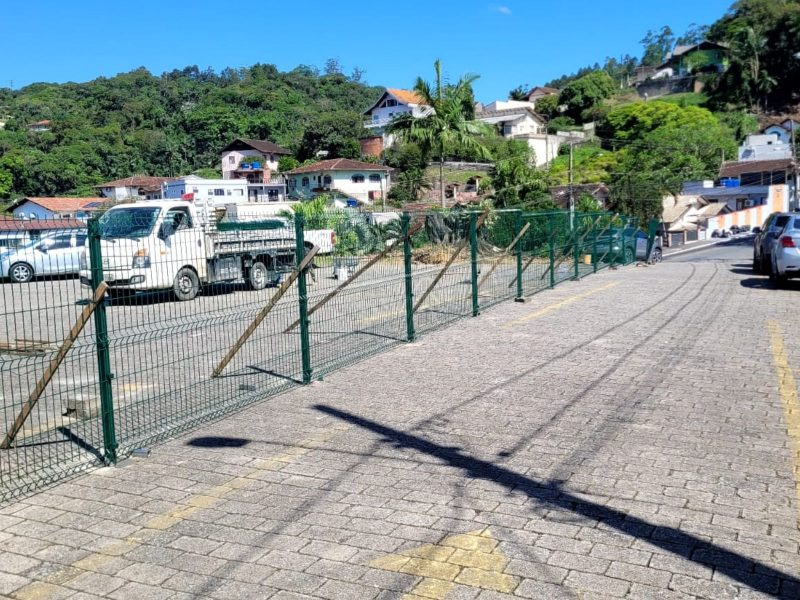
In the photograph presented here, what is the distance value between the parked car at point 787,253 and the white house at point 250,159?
6889 centimetres

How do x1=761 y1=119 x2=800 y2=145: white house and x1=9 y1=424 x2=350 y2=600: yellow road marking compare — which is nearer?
x1=9 y1=424 x2=350 y2=600: yellow road marking

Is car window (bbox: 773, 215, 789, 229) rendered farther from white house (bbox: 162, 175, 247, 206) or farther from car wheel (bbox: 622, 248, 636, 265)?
white house (bbox: 162, 175, 247, 206)

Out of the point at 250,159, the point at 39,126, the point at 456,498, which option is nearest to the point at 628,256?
the point at 456,498

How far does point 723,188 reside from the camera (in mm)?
70625

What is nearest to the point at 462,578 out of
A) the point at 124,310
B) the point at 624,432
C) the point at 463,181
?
the point at 624,432

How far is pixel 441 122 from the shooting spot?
2769cm

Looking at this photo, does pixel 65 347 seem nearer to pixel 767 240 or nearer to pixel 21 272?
pixel 21 272

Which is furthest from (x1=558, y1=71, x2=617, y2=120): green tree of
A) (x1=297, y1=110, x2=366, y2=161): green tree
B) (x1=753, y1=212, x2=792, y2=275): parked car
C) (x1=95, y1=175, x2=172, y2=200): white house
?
(x1=753, y1=212, x2=792, y2=275): parked car

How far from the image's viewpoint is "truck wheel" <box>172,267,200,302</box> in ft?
22.7

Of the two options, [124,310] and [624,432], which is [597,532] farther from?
[124,310]

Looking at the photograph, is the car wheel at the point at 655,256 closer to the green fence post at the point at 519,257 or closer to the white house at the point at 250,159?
the green fence post at the point at 519,257

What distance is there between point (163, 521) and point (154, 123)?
110 metres

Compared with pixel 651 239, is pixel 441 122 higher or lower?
higher

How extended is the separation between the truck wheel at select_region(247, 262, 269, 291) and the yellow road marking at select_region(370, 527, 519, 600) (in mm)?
4661
